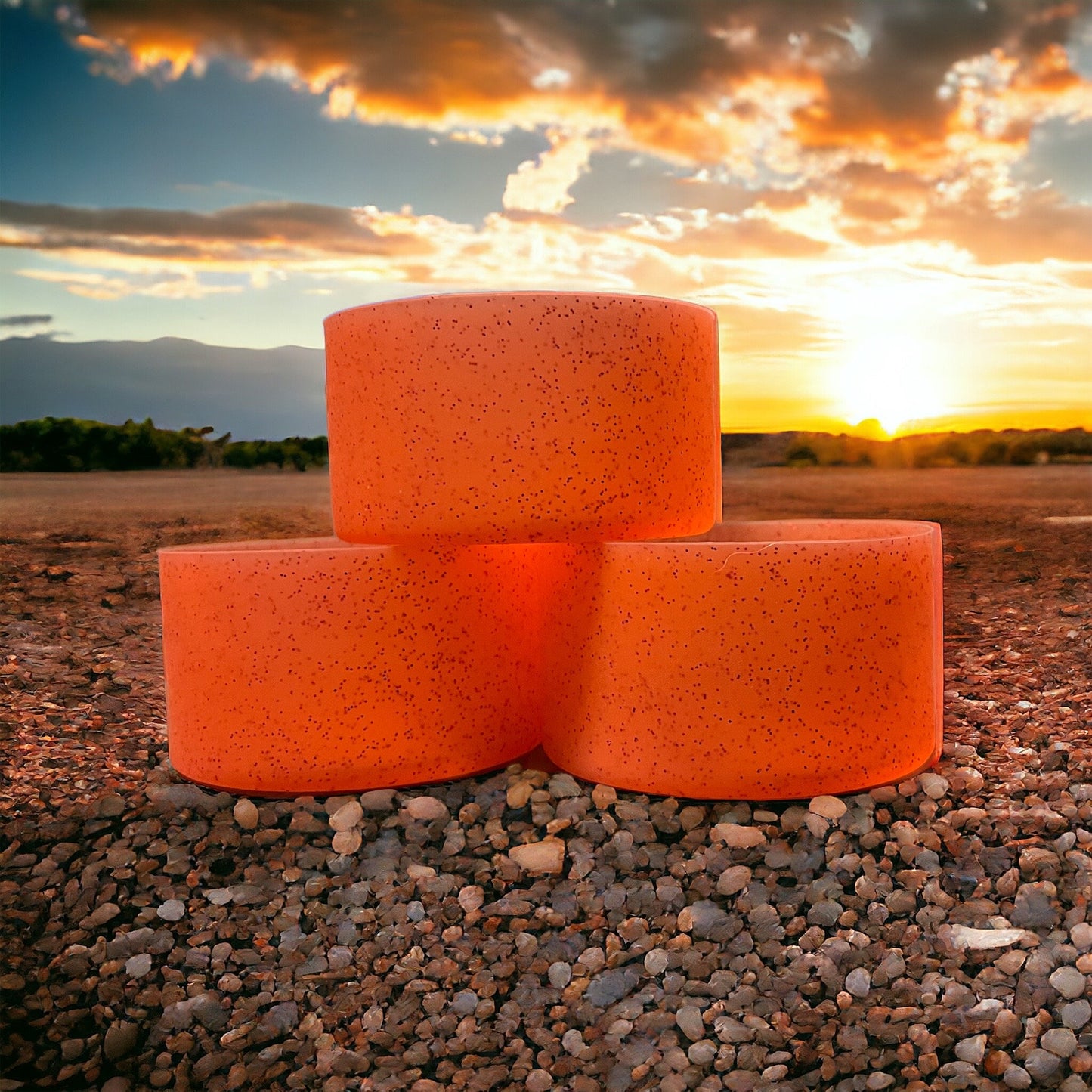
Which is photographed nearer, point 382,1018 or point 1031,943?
point 382,1018

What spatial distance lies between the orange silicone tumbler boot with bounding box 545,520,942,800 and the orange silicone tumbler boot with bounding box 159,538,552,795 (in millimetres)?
413

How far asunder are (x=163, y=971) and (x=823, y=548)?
2315 millimetres

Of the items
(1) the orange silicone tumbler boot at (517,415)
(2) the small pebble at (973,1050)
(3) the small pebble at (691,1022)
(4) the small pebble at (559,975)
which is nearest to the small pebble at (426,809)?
(4) the small pebble at (559,975)

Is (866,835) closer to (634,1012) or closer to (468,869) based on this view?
(634,1012)

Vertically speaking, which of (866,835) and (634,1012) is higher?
(866,835)

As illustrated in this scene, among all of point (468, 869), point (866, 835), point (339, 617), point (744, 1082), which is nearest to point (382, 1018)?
point (468, 869)

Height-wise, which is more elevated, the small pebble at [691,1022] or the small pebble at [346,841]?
the small pebble at [346,841]

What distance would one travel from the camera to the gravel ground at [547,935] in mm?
2547

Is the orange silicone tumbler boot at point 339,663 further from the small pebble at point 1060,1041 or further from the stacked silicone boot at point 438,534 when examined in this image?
the small pebble at point 1060,1041

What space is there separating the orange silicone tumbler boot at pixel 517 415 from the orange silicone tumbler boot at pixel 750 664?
28 cm

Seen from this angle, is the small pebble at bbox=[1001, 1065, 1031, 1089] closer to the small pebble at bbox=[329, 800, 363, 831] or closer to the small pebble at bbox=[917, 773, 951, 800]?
the small pebble at bbox=[917, 773, 951, 800]

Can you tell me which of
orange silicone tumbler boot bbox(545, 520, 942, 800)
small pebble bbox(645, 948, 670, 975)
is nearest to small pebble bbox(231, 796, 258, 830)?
orange silicone tumbler boot bbox(545, 520, 942, 800)

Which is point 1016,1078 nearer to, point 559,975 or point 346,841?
point 559,975

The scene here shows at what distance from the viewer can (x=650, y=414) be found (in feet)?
10.9
